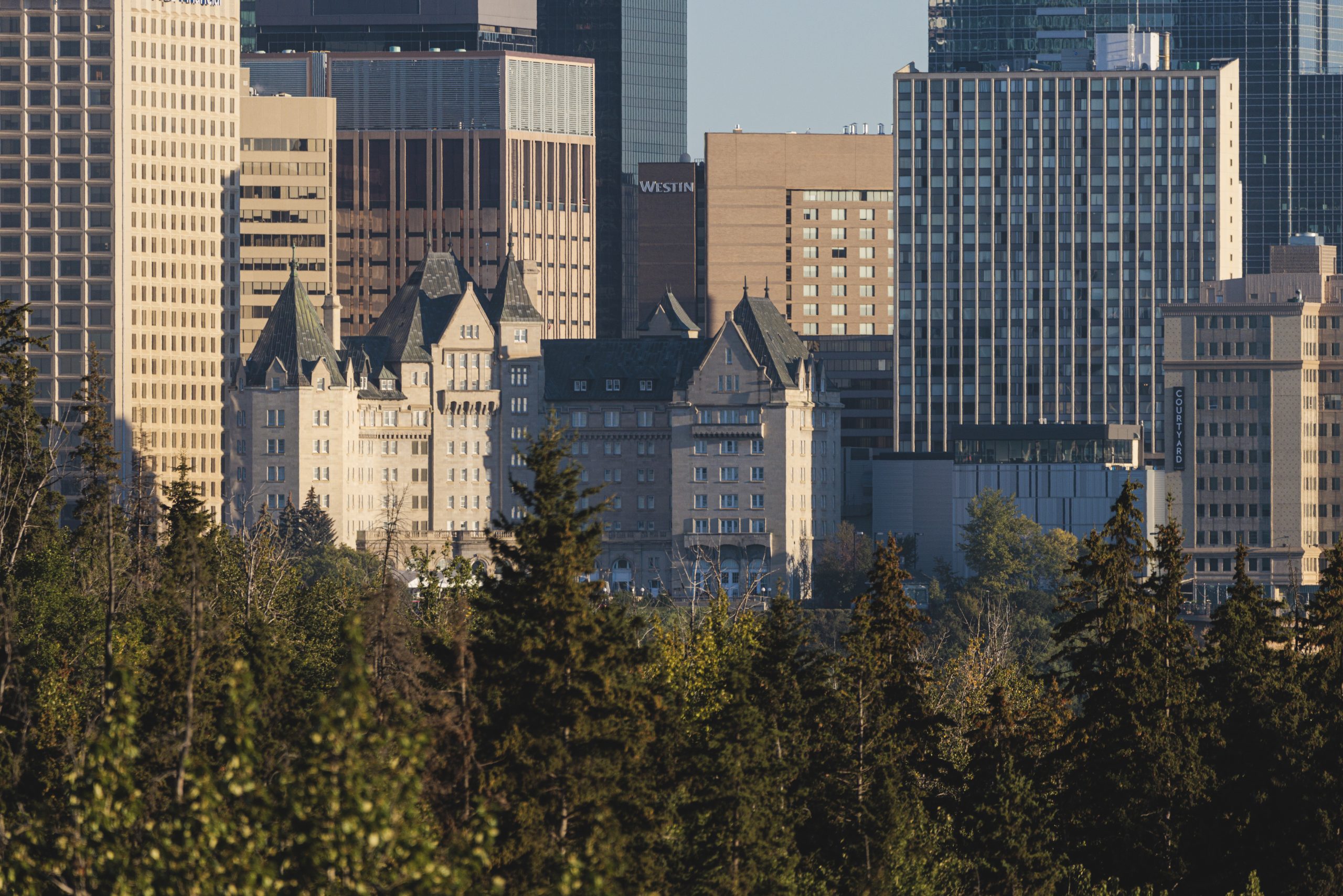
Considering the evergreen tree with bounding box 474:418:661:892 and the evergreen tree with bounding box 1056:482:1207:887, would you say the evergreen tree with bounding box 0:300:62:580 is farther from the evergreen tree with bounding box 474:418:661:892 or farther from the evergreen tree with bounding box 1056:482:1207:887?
the evergreen tree with bounding box 1056:482:1207:887

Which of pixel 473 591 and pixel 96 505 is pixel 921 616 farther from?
pixel 96 505

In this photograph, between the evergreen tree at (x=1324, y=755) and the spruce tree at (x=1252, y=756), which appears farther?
the spruce tree at (x=1252, y=756)

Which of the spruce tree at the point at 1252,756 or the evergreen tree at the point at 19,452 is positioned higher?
the evergreen tree at the point at 19,452

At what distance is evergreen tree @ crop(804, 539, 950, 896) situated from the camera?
86.2 m

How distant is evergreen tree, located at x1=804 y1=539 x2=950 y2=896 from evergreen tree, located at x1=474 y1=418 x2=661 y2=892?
10.7m

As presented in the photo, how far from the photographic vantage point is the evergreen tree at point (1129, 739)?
297 ft

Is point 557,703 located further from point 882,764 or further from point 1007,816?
point 1007,816

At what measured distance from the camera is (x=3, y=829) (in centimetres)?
4938

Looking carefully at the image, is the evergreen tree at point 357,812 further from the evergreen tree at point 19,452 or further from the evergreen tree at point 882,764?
the evergreen tree at point 19,452

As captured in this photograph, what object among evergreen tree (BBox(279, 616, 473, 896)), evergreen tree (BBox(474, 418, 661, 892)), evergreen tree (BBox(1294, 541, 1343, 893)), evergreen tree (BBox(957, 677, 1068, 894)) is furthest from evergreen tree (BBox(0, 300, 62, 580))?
evergreen tree (BBox(279, 616, 473, 896))

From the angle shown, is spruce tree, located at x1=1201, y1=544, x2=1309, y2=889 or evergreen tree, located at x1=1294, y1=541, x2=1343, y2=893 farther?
spruce tree, located at x1=1201, y1=544, x2=1309, y2=889

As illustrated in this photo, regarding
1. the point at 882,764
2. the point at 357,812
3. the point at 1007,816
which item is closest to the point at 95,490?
the point at 882,764

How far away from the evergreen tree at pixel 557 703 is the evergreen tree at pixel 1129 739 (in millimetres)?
19246

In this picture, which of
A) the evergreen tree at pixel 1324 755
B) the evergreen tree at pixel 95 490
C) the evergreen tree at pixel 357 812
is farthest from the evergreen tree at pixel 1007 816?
the evergreen tree at pixel 357 812
